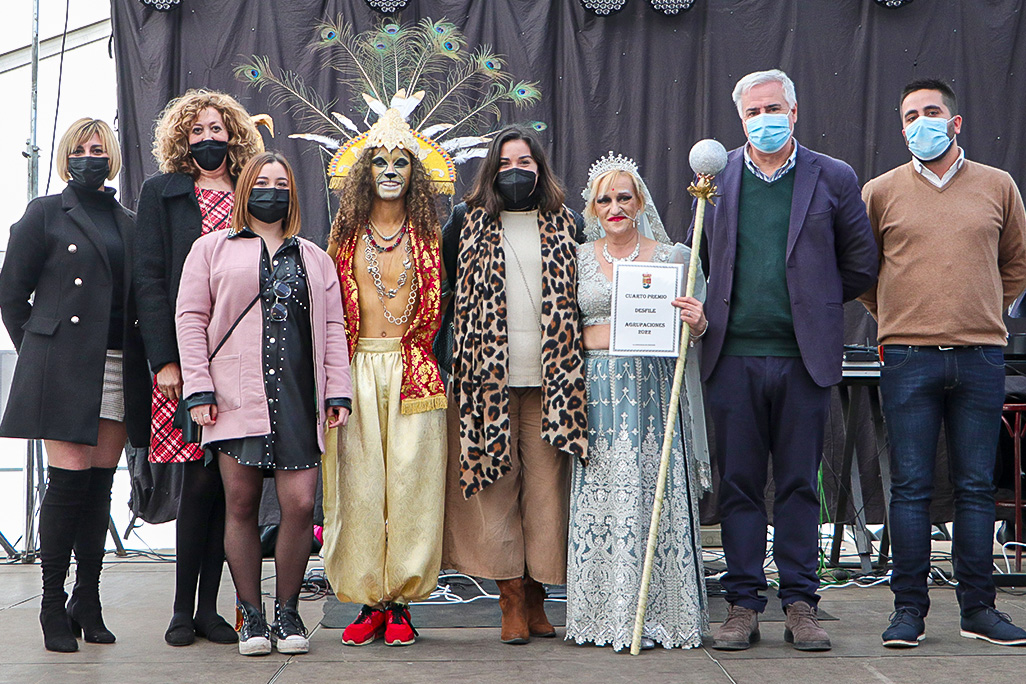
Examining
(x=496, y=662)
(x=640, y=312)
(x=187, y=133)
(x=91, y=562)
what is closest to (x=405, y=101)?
(x=187, y=133)

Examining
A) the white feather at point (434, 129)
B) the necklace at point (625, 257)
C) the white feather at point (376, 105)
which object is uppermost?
the white feather at point (376, 105)

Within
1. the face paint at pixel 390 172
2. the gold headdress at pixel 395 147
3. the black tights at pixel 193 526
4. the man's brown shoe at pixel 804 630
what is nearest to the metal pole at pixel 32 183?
the gold headdress at pixel 395 147

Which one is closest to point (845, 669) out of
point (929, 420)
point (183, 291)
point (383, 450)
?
point (929, 420)

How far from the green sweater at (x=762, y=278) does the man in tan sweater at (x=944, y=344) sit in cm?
42

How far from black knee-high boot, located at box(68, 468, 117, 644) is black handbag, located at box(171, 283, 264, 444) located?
0.42 metres

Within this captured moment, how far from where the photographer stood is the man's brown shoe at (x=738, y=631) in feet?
10.6

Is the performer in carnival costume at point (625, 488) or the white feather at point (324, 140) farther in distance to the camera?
the white feather at point (324, 140)

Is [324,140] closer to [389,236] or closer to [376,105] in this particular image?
[376,105]

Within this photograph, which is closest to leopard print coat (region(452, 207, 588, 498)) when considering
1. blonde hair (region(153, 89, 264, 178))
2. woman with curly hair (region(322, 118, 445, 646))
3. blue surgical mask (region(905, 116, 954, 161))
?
woman with curly hair (region(322, 118, 445, 646))

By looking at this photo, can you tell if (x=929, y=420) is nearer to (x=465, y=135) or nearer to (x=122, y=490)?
(x=465, y=135)

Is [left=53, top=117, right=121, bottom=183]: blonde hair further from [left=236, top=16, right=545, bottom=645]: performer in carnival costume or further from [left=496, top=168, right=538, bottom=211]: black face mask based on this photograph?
[left=496, top=168, right=538, bottom=211]: black face mask

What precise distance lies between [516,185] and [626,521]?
1.20 metres

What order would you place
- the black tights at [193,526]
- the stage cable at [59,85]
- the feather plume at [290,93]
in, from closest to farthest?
the black tights at [193,526] < the stage cable at [59,85] < the feather plume at [290,93]

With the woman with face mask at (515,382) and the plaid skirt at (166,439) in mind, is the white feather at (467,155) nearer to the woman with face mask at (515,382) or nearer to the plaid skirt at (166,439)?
the woman with face mask at (515,382)
